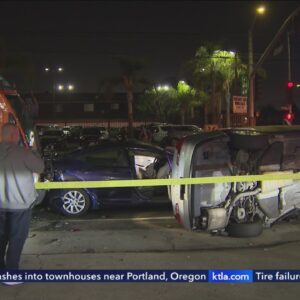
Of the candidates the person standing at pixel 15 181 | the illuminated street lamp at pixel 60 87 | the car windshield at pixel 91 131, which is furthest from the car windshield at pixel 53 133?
the illuminated street lamp at pixel 60 87

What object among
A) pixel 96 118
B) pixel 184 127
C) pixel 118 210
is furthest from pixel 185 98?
pixel 118 210

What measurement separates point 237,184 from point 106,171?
130 inches

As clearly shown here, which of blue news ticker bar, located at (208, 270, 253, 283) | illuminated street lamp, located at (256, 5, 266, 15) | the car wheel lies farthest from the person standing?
illuminated street lamp, located at (256, 5, 266, 15)

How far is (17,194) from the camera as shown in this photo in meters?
5.32

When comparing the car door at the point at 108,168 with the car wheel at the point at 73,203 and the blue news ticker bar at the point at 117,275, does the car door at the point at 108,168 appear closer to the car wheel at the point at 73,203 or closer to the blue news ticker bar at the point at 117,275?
the car wheel at the point at 73,203

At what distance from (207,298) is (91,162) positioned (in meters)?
5.35

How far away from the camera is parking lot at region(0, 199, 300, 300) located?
5344 millimetres

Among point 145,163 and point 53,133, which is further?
point 53,133

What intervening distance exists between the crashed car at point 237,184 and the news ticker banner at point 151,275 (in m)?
2.79

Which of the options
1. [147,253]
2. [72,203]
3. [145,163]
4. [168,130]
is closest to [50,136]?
[168,130]

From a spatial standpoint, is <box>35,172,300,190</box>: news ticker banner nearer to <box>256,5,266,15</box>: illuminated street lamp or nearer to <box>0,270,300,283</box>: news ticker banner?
<box>0,270,300,283</box>: news ticker banner

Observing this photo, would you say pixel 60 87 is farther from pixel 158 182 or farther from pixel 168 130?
pixel 158 182

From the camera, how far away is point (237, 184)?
7.43 meters

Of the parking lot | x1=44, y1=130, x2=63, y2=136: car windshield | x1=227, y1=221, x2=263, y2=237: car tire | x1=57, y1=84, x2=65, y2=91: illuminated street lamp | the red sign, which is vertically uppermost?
x1=57, y1=84, x2=65, y2=91: illuminated street lamp
